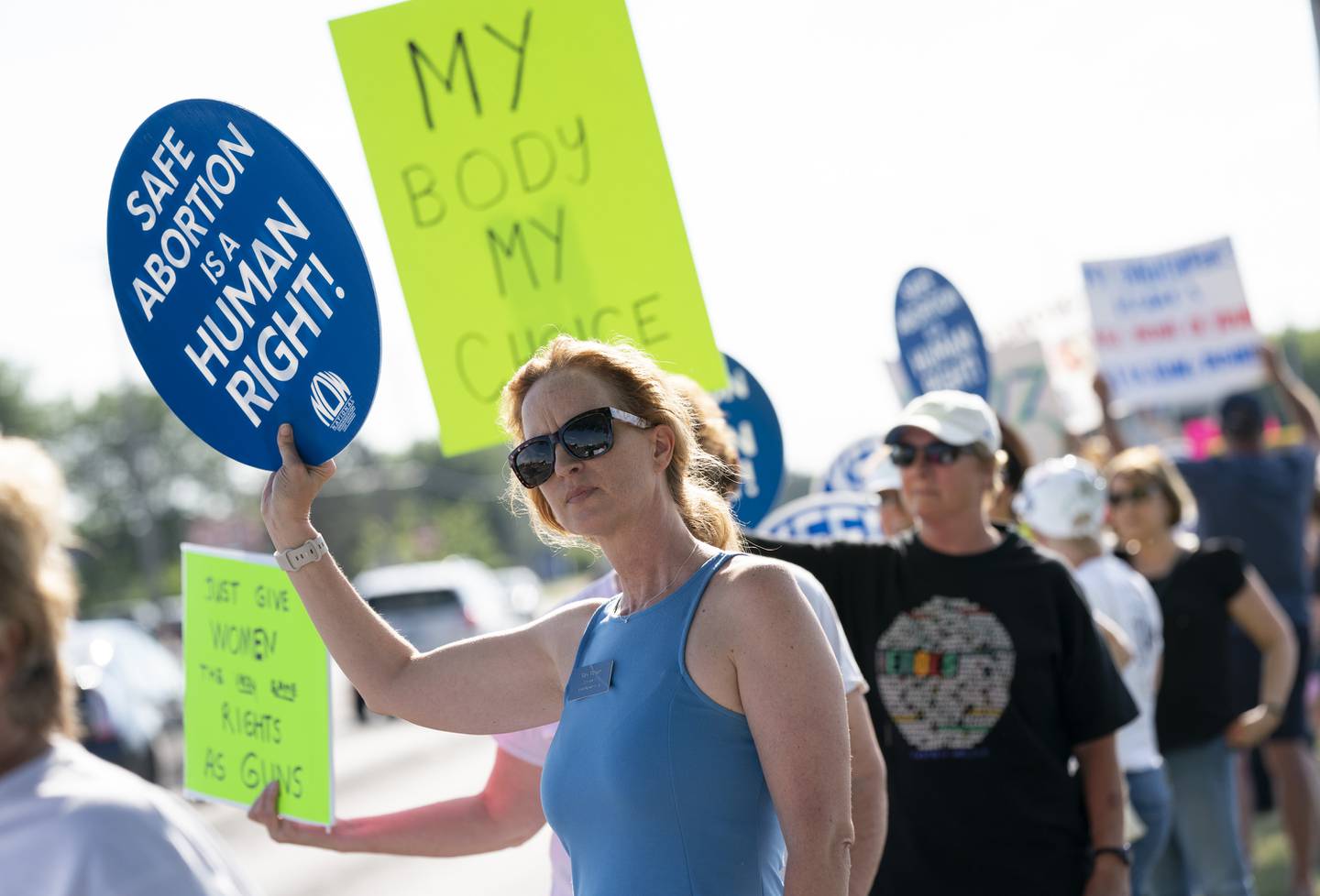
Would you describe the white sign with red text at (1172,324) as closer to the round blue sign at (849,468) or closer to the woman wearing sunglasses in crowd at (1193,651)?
the woman wearing sunglasses in crowd at (1193,651)

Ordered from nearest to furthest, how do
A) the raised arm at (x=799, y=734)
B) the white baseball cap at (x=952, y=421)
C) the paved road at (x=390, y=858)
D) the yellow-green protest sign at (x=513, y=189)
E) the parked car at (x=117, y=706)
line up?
the raised arm at (x=799, y=734), the yellow-green protest sign at (x=513, y=189), the white baseball cap at (x=952, y=421), the paved road at (x=390, y=858), the parked car at (x=117, y=706)

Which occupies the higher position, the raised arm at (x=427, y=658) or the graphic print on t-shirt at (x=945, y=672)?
the raised arm at (x=427, y=658)

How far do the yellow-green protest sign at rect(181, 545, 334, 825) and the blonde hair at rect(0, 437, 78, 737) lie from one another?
891mm

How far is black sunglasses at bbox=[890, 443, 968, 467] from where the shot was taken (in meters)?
3.79

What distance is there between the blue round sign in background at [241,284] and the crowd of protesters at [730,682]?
12 centimetres

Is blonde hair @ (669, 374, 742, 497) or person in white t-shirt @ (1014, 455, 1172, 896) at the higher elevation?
blonde hair @ (669, 374, 742, 497)

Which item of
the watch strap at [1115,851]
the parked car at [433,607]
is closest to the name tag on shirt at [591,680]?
the watch strap at [1115,851]

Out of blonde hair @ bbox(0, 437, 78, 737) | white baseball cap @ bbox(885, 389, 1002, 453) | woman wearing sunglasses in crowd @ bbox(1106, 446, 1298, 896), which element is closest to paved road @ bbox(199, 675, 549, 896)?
woman wearing sunglasses in crowd @ bbox(1106, 446, 1298, 896)

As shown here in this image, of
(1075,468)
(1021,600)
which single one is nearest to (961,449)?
(1021,600)

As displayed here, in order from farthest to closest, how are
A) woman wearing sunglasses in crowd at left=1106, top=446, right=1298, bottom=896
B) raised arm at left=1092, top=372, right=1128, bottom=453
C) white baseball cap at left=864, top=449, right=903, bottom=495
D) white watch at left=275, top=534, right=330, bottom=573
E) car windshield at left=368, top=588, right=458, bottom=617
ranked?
1. car windshield at left=368, top=588, right=458, bottom=617
2. raised arm at left=1092, top=372, right=1128, bottom=453
3. woman wearing sunglasses in crowd at left=1106, top=446, right=1298, bottom=896
4. white baseball cap at left=864, top=449, right=903, bottom=495
5. white watch at left=275, top=534, right=330, bottom=573

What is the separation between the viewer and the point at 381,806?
13.0 m

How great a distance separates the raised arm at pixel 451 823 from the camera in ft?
9.88

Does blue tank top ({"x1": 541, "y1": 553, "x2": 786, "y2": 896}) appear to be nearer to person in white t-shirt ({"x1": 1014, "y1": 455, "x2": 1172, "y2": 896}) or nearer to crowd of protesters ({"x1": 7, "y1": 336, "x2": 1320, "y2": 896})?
crowd of protesters ({"x1": 7, "y1": 336, "x2": 1320, "y2": 896})

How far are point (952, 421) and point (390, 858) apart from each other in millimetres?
8694
